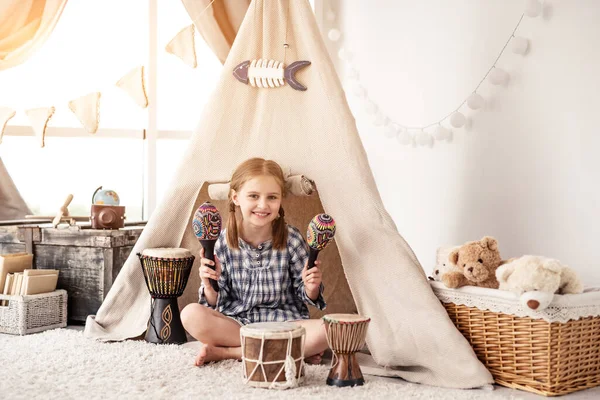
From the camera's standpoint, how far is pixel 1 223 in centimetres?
369

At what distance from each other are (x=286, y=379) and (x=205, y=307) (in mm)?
519

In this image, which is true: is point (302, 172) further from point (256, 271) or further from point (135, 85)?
point (135, 85)

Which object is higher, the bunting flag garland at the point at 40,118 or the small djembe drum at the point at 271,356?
the bunting flag garland at the point at 40,118

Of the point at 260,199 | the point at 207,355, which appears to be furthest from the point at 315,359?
the point at 260,199

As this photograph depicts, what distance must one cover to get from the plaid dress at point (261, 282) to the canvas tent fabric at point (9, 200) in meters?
1.59

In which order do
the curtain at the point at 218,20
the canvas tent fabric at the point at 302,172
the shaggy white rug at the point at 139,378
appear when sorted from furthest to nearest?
the curtain at the point at 218,20 < the canvas tent fabric at the point at 302,172 < the shaggy white rug at the point at 139,378

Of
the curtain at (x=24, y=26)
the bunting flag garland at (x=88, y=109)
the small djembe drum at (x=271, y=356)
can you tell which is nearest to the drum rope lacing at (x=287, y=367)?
the small djembe drum at (x=271, y=356)

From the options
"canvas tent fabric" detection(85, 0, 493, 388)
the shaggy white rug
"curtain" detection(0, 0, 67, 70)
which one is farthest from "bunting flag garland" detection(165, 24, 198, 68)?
the shaggy white rug

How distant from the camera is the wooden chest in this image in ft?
11.0

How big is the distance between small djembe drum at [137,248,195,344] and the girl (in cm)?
22

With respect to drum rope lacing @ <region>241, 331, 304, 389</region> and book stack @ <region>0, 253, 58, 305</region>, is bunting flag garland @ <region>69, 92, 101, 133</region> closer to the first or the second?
book stack @ <region>0, 253, 58, 305</region>

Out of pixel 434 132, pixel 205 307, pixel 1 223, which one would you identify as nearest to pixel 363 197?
pixel 205 307

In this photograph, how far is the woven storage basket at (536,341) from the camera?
231 centimetres

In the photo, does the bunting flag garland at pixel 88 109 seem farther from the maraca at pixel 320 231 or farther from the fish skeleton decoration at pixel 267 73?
the maraca at pixel 320 231
